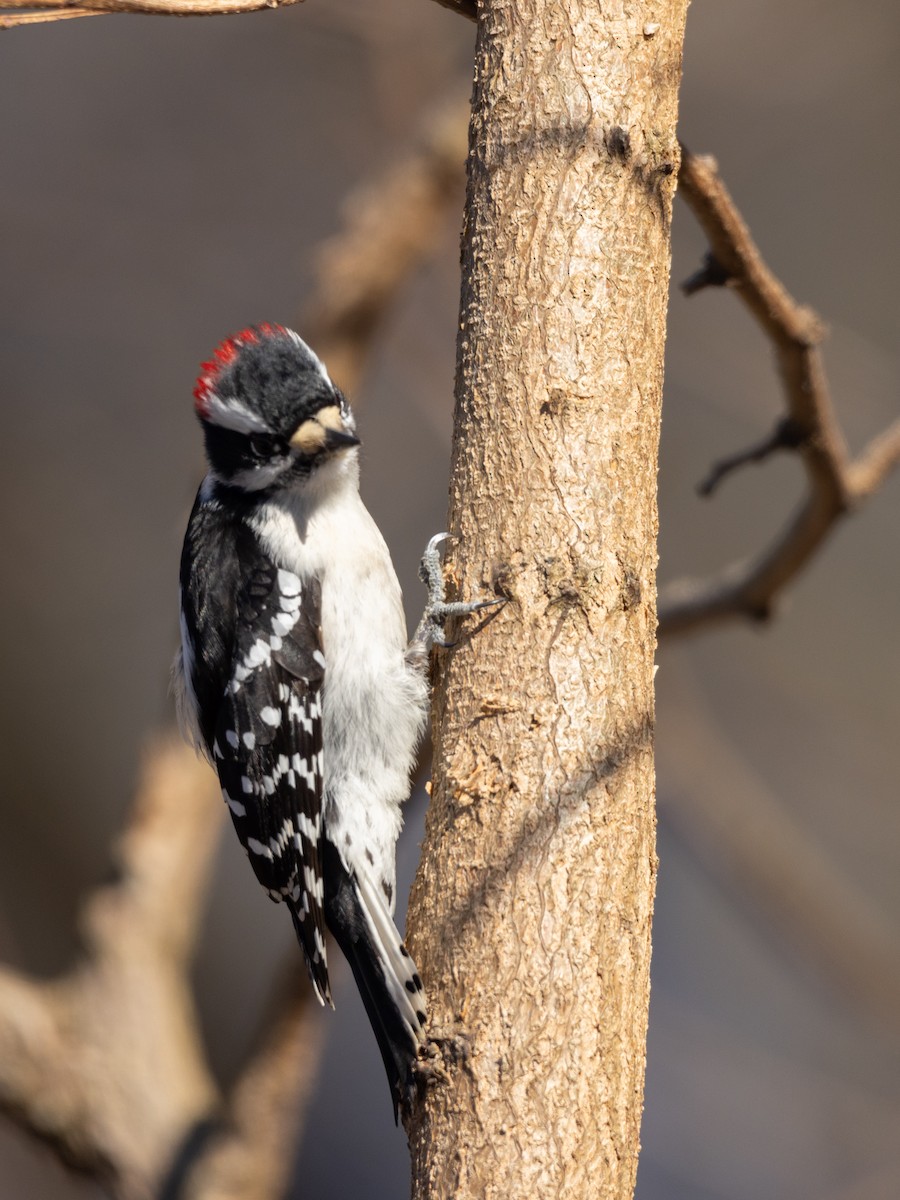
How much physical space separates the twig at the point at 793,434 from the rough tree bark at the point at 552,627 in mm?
449

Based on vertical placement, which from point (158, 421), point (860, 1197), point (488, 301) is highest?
point (488, 301)

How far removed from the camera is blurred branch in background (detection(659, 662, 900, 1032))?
518cm

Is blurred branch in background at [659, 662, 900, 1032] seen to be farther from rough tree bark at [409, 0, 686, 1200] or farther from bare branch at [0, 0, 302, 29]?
bare branch at [0, 0, 302, 29]

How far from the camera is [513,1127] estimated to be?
2.08 meters

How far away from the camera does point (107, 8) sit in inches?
86.0

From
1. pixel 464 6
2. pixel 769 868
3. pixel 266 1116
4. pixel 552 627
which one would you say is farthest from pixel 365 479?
pixel 552 627

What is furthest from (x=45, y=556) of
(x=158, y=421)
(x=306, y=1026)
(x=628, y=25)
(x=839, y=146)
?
(x=628, y=25)

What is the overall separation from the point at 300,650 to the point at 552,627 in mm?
1010

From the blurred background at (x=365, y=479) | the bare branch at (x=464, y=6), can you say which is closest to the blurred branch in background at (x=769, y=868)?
the blurred background at (x=365, y=479)

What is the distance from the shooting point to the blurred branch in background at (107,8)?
206cm

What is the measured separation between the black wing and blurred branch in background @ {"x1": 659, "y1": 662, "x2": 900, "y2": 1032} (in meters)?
2.56

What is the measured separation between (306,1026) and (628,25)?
124 inches

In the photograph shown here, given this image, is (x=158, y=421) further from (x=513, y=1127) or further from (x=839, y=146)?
(x=513, y=1127)

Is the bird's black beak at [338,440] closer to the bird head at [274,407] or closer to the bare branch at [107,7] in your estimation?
the bird head at [274,407]
